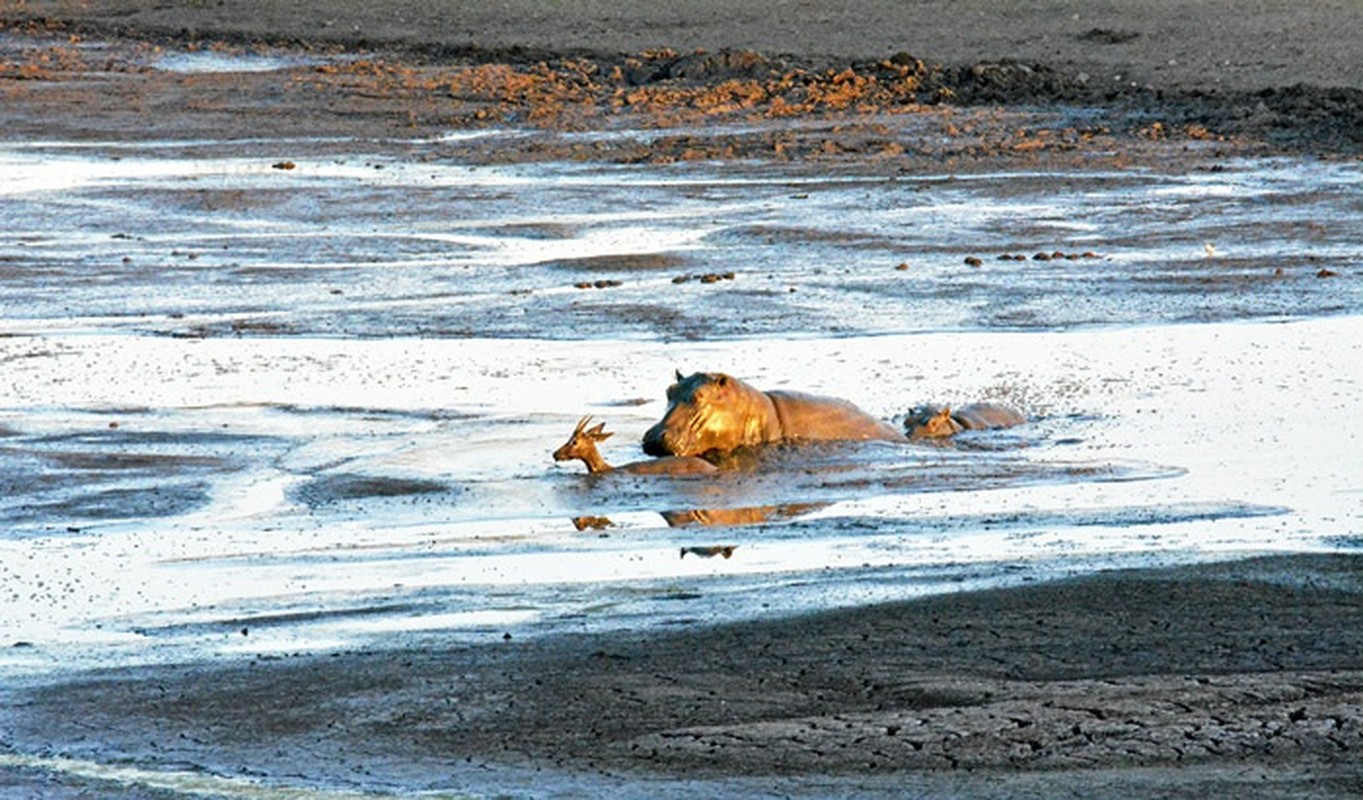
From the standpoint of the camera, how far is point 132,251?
19.5 m

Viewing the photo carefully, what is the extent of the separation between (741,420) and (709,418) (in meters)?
0.25

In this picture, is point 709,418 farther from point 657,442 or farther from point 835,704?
point 835,704

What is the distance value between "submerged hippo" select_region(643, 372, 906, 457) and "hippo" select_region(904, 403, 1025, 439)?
10 cm

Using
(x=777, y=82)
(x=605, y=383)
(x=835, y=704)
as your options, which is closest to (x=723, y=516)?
(x=835, y=704)

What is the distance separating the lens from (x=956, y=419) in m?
11.9

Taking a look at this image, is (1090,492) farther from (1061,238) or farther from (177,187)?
(177,187)

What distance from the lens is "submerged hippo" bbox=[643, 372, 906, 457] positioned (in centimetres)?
1120

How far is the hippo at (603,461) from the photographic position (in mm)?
10836

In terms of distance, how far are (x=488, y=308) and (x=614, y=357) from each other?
6.78 ft

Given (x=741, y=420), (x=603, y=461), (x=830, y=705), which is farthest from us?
(x=741, y=420)

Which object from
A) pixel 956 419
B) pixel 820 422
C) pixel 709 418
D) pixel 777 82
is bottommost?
pixel 777 82

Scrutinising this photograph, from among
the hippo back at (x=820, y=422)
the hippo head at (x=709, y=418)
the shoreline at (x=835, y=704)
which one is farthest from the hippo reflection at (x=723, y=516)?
the shoreline at (x=835, y=704)

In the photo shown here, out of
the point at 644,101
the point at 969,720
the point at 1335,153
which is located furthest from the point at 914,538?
the point at 644,101

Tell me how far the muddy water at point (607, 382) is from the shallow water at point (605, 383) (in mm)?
35
